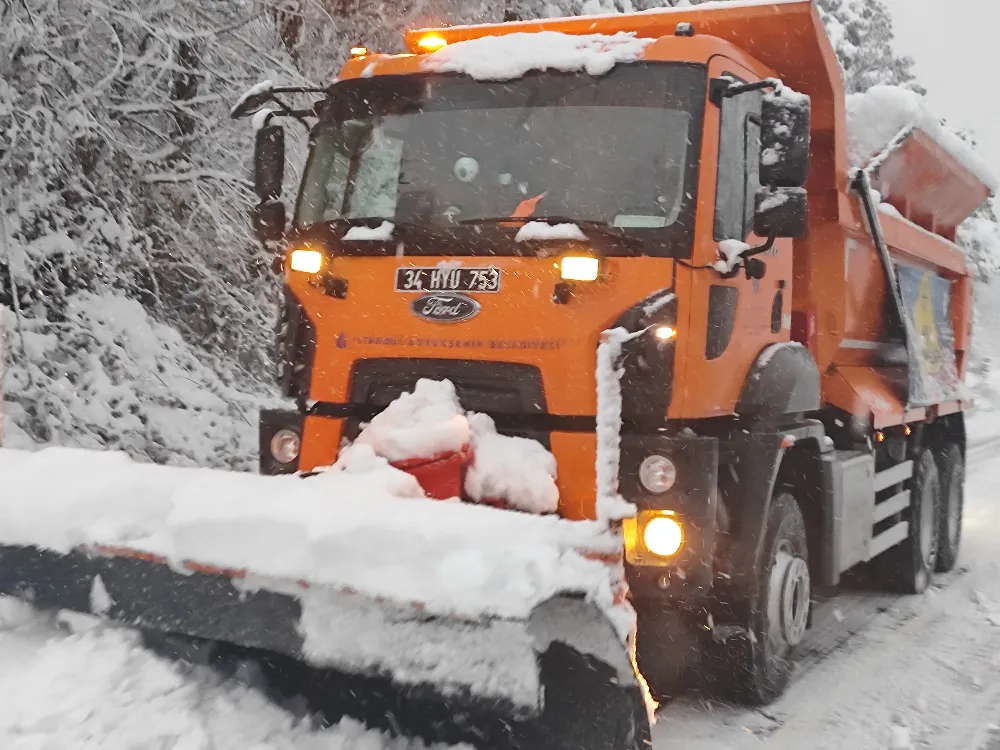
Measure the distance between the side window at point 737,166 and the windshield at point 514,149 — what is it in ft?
0.61

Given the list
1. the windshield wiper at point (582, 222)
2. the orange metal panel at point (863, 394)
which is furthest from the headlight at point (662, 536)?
the orange metal panel at point (863, 394)

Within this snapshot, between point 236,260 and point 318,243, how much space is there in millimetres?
4977

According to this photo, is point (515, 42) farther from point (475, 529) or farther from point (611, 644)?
point (611, 644)

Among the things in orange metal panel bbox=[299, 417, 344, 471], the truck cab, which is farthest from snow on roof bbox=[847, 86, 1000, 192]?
orange metal panel bbox=[299, 417, 344, 471]

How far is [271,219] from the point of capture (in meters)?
4.98

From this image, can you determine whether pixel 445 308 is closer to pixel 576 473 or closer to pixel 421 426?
pixel 421 426

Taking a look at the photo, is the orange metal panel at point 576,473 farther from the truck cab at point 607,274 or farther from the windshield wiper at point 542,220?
the windshield wiper at point 542,220

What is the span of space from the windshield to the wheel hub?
172cm

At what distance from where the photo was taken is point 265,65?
28.1 feet

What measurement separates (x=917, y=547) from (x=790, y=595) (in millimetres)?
2726

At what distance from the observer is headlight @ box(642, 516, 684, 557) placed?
390cm

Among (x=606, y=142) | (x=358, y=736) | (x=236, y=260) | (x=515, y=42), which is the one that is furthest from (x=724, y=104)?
(x=236, y=260)

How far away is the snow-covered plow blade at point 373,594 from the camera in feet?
9.70

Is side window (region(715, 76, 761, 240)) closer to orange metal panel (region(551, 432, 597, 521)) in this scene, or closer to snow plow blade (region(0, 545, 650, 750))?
orange metal panel (region(551, 432, 597, 521))
